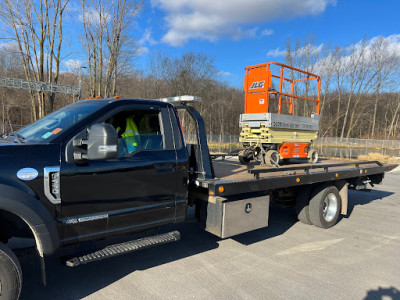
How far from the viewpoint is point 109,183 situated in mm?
2844

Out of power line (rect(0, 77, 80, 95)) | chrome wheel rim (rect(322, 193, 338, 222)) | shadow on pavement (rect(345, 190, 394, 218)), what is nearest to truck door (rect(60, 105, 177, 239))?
chrome wheel rim (rect(322, 193, 338, 222))

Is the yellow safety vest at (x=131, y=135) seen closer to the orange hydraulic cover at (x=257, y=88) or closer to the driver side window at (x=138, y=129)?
the driver side window at (x=138, y=129)

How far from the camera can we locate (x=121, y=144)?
3.05 m

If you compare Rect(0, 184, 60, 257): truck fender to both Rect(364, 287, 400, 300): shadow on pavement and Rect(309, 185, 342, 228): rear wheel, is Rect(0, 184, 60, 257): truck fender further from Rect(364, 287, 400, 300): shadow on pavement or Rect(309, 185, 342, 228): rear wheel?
Rect(309, 185, 342, 228): rear wheel

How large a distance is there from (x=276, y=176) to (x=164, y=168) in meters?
1.90

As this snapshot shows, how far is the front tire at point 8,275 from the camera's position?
7.72ft

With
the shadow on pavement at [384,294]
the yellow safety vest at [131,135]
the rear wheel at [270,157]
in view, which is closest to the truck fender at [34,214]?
the yellow safety vest at [131,135]

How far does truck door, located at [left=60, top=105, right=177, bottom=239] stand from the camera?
2.67m

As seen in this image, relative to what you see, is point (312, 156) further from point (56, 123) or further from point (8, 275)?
point (8, 275)

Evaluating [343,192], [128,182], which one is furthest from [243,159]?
[128,182]

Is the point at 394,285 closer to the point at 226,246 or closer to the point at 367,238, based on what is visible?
the point at 367,238

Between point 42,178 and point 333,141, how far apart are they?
44.8 meters

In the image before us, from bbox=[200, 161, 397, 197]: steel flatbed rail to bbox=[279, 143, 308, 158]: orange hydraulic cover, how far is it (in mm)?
1085

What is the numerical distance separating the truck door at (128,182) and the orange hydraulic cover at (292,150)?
3.83m
